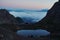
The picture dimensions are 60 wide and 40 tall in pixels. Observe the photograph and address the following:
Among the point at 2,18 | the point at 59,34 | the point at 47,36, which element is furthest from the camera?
the point at 2,18

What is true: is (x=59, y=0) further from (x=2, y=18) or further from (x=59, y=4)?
(x=2, y=18)

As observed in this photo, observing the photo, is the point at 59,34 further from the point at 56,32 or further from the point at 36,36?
the point at 36,36

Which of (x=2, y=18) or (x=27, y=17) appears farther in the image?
(x=27, y=17)

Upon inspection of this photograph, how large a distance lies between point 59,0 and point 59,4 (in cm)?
88

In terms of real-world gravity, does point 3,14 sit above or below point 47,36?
above

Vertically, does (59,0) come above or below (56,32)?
above

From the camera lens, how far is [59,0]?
139 ft

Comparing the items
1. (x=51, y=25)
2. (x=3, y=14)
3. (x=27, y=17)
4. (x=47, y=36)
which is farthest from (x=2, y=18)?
(x=27, y=17)

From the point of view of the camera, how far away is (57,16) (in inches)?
1515

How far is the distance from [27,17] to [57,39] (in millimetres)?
25937

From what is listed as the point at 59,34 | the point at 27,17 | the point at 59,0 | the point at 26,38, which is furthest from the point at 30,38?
the point at 27,17

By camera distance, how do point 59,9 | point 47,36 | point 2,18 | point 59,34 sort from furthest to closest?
point 59,9 → point 2,18 → point 59,34 → point 47,36

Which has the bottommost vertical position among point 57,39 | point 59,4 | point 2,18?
point 57,39

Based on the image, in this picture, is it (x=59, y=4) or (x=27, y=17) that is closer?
(x=59, y=4)
